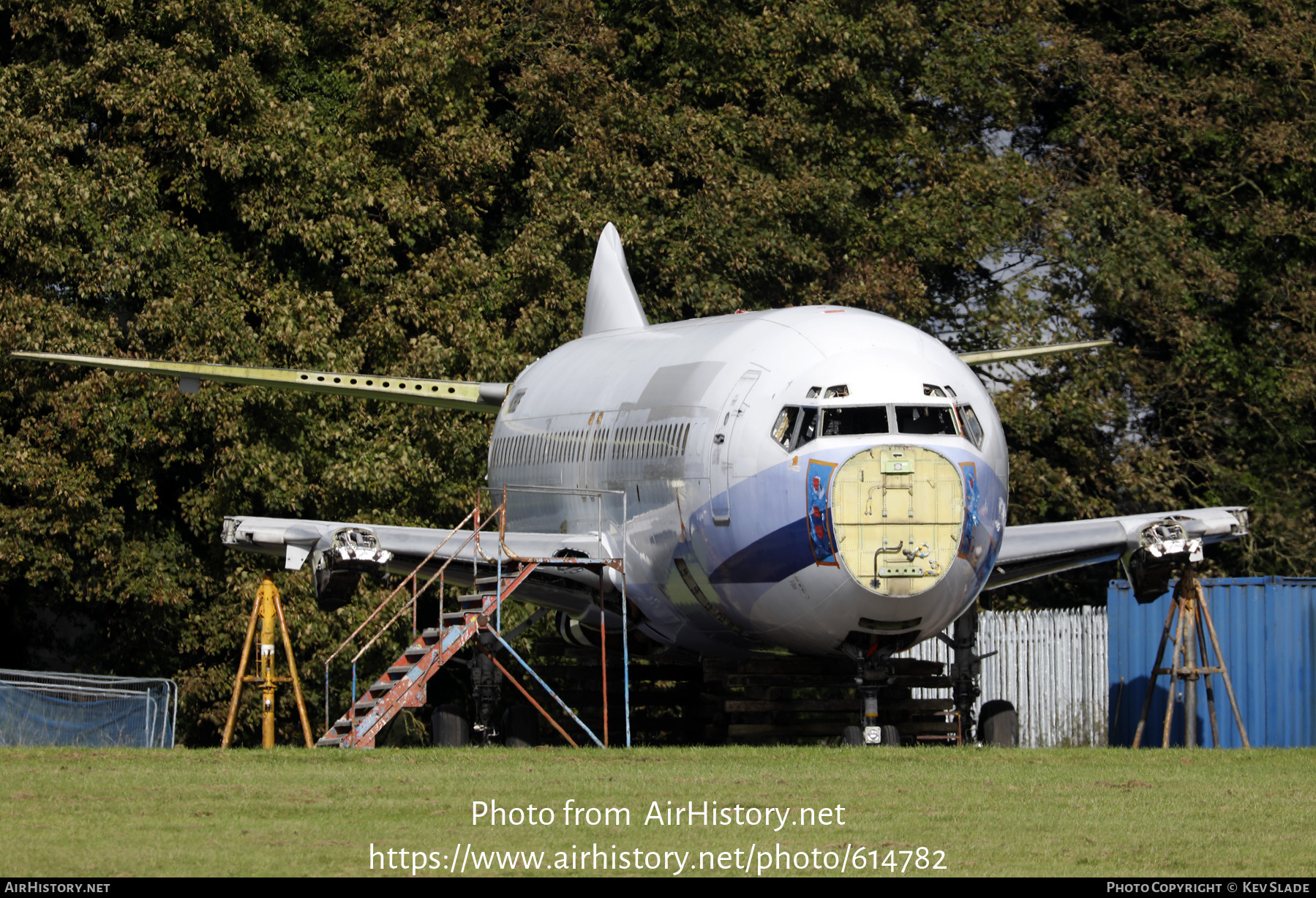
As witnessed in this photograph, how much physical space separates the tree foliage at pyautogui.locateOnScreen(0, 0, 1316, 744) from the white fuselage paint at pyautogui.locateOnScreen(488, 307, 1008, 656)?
10.7 metres

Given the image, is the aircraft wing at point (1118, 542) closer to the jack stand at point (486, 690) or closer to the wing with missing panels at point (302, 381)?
the jack stand at point (486, 690)

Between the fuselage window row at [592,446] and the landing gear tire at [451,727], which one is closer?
the fuselage window row at [592,446]

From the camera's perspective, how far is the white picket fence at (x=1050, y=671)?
112 feet

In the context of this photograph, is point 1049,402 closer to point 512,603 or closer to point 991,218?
point 991,218

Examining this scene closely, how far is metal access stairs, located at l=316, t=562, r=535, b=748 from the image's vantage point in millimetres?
22531

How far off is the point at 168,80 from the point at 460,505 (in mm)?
9261

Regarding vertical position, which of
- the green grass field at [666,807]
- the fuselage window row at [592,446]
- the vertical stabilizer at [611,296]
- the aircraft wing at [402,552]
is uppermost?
the vertical stabilizer at [611,296]

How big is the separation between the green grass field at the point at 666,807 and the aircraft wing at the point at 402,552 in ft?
10.1

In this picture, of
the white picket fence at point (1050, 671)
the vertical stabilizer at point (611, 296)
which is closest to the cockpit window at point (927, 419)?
the vertical stabilizer at point (611, 296)

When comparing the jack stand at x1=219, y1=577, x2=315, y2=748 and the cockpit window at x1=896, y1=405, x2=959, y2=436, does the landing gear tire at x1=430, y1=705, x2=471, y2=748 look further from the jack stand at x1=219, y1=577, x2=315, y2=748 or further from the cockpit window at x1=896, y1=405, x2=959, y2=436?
the cockpit window at x1=896, y1=405, x2=959, y2=436

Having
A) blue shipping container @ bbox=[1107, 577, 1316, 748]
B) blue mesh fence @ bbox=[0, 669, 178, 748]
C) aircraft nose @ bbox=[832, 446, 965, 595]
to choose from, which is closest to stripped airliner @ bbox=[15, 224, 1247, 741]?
aircraft nose @ bbox=[832, 446, 965, 595]

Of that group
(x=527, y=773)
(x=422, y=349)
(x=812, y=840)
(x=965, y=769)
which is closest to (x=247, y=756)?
(x=527, y=773)

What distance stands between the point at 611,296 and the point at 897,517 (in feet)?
39.9

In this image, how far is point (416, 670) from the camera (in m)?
23.0
